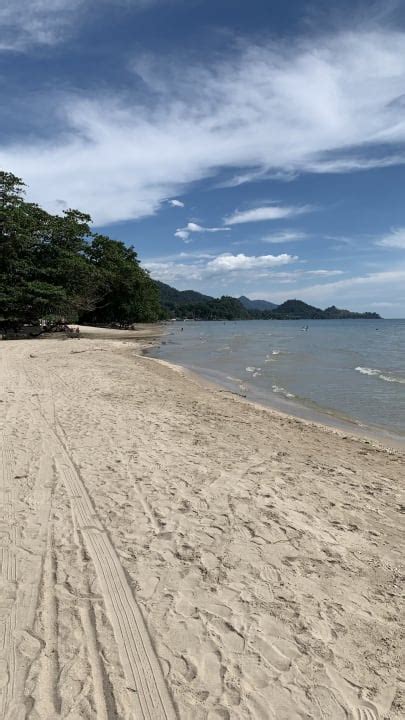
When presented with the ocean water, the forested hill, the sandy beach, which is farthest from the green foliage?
the sandy beach

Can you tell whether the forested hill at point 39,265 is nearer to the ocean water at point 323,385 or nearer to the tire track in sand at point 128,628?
the ocean water at point 323,385

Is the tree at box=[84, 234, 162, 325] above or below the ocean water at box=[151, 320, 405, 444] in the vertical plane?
above

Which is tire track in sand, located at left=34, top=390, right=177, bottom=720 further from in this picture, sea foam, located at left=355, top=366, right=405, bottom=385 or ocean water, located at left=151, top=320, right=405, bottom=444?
sea foam, located at left=355, top=366, right=405, bottom=385

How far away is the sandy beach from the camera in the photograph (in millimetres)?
2777

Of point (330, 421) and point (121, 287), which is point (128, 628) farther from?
point (121, 287)

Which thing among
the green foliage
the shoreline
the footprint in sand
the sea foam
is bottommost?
the shoreline

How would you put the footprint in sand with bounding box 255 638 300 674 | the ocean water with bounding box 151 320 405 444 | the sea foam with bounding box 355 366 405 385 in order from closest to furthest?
the footprint in sand with bounding box 255 638 300 674 < the ocean water with bounding box 151 320 405 444 < the sea foam with bounding box 355 366 405 385

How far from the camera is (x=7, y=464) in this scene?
654cm

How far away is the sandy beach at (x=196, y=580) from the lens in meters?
2.78

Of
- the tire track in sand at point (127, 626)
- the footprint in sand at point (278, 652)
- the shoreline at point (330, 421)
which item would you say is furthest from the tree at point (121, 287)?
the footprint in sand at point (278, 652)

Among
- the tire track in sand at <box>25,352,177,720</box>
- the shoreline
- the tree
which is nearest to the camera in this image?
the tire track in sand at <box>25,352,177,720</box>

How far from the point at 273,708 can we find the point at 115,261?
59972 millimetres

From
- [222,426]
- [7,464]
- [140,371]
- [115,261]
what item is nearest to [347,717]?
[7,464]

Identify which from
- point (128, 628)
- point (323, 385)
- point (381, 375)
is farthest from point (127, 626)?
point (381, 375)
